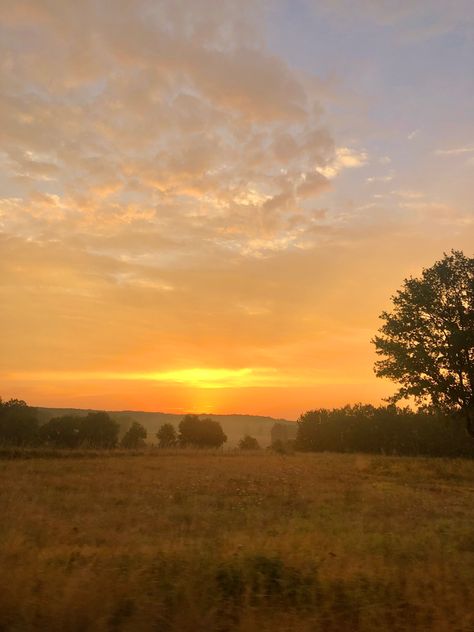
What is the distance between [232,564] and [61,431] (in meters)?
56.4

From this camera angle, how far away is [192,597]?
5.69 meters

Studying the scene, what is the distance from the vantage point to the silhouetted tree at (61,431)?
57375 mm

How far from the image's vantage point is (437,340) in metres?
27.4

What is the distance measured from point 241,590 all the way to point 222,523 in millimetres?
5212

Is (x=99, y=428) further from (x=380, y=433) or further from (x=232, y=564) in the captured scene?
(x=232, y=564)

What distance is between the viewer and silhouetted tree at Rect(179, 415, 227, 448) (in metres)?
63.4

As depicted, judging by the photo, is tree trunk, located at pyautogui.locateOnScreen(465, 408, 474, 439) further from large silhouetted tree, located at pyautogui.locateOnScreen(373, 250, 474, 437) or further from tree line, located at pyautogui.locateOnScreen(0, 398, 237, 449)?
tree line, located at pyautogui.locateOnScreen(0, 398, 237, 449)

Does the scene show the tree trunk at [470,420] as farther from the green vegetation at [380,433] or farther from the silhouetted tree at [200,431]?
the silhouetted tree at [200,431]

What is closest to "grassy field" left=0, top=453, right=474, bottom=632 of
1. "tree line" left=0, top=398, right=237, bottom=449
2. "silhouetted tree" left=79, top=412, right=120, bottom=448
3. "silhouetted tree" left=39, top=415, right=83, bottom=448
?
"tree line" left=0, top=398, right=237, bottom=449

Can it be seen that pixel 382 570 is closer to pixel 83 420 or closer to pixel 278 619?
pixel 278 619

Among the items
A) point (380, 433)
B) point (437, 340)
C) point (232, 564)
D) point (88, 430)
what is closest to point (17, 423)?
point (88, 430)

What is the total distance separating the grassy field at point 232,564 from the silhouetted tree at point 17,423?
4657cm

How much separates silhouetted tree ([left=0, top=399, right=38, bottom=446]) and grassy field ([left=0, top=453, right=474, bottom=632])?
46565mm

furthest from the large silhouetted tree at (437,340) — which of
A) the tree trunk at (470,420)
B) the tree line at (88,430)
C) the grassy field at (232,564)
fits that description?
the tree line at (88,430)
